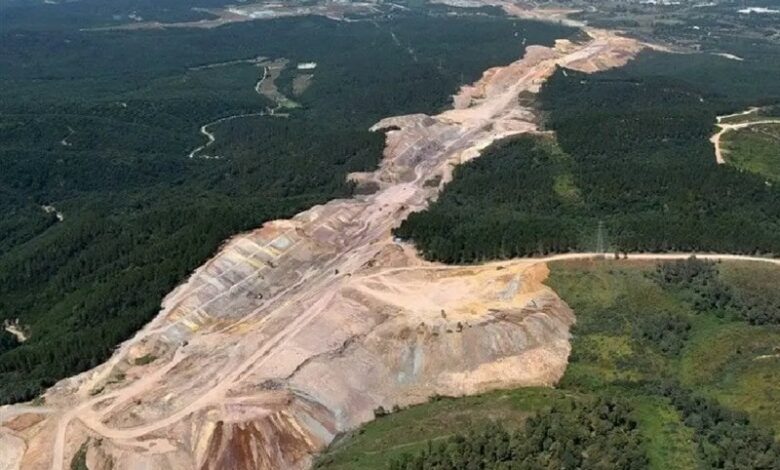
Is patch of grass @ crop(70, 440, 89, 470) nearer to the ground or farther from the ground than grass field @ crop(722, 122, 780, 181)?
nearer to the ground

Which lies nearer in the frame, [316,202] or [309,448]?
[309,448]

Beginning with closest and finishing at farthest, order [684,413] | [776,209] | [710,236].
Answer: [684,413], [710,236], [776,209]

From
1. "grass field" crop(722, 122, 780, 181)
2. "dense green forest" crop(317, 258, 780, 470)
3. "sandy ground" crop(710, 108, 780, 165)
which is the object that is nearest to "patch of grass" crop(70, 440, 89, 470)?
"dense green forest" crop(317, 258, 780, 470)

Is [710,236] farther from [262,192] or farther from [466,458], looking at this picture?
[262,192]

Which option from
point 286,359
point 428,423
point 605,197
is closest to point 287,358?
point 286,359

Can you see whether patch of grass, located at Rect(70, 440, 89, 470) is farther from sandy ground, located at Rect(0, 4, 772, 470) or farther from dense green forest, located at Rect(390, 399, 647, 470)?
dense green forest, located at Rect(390, 399, 647, 470)

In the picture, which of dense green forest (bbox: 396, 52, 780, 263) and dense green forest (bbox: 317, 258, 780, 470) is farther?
dense green forest (bbox: 396, 52, 780, 263)

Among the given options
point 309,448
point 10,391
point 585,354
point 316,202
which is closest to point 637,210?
point 585,354
